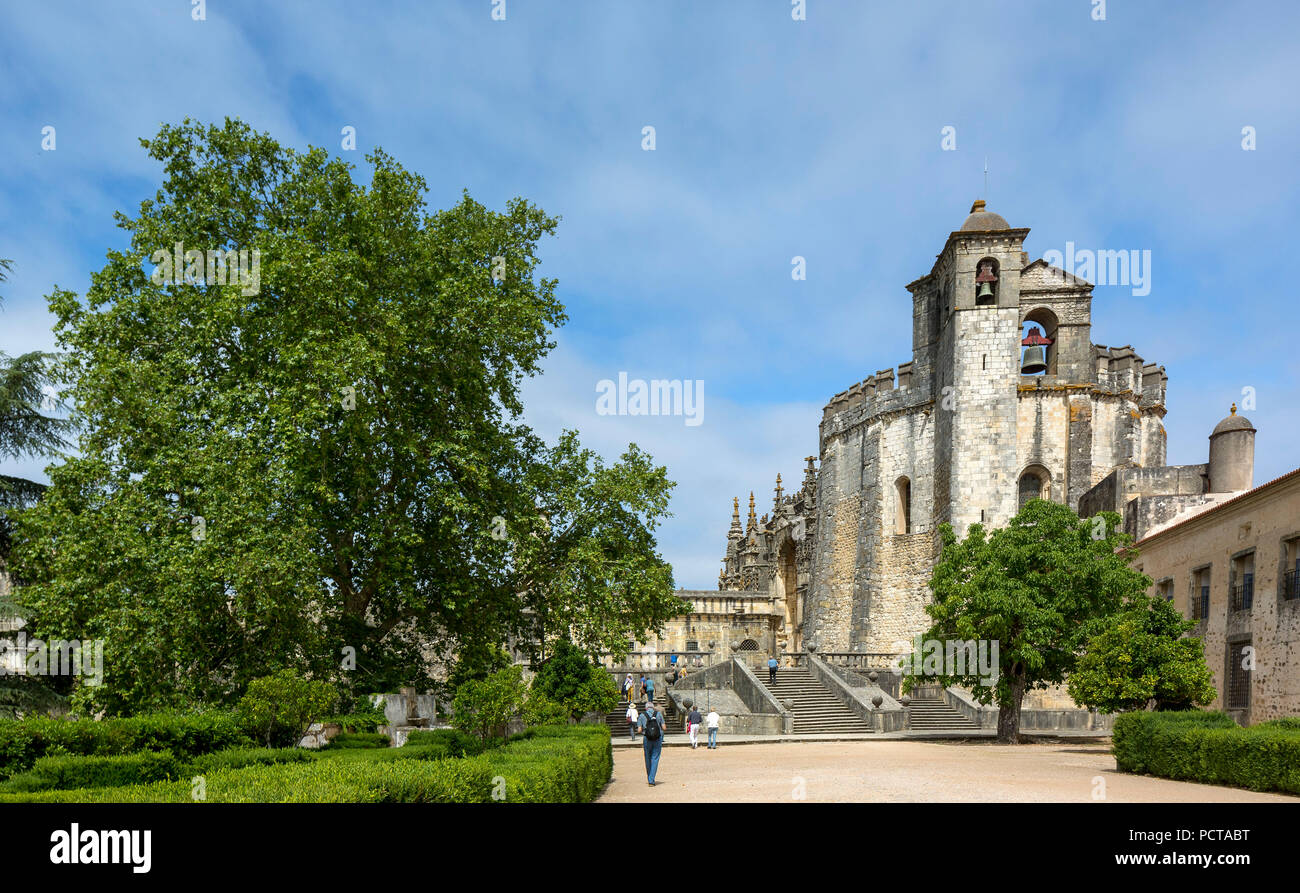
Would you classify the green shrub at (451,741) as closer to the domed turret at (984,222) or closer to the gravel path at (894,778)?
the gravel path at (894,778)

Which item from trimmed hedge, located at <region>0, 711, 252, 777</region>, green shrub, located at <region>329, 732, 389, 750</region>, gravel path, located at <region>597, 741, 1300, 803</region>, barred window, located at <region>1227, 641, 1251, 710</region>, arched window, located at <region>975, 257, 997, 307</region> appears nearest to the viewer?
trimmed hedge, located at <region>0, 711, 252, 777</region>

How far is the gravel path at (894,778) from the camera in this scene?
13016 mm

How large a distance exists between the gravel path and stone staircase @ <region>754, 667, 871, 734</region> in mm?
6202

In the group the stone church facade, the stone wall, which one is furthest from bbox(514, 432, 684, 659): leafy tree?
the stone church facade

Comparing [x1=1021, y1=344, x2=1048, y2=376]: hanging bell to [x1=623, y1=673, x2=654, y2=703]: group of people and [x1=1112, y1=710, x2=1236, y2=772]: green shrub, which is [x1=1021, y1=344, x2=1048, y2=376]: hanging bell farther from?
[x1=1112, y1=710, x2=1236, y2=772]: green shrub

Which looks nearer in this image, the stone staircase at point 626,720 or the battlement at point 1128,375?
the stone staircase at point 626,720

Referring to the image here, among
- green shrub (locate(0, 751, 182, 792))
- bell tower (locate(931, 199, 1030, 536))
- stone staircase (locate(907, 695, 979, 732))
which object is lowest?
stone staircase (locate(907, 695, 979, 732))

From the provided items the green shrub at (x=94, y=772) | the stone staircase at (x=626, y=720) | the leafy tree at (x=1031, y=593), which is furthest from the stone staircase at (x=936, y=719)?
the green shrub at (x=94, y=772)

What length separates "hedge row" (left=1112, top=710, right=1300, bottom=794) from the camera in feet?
44.7

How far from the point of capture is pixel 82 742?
12562mm

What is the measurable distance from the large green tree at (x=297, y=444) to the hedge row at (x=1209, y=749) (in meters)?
10.4

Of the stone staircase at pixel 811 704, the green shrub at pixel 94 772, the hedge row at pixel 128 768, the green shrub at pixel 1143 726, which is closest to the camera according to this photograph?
the green shrub at pixel 94 772
